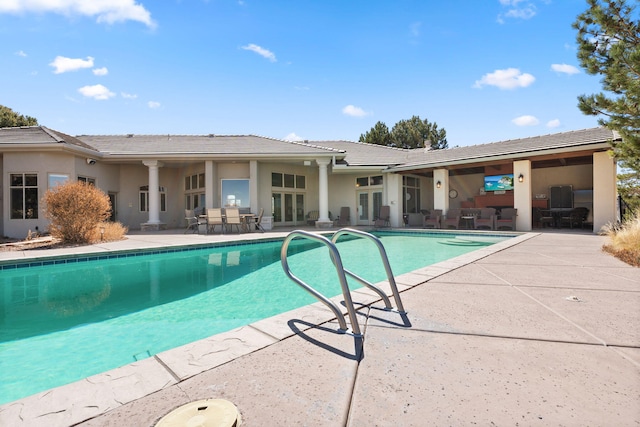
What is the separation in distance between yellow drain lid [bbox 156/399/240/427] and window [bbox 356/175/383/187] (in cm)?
1610

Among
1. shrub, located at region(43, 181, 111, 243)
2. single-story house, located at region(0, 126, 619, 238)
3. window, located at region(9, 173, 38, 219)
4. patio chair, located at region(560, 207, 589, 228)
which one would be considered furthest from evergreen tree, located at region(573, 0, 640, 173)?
window, located at region(9, 173, 38, 219)

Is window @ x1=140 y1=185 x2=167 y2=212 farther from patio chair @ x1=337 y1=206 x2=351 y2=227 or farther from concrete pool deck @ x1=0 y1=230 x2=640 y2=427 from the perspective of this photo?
concrete pool deck @ x1=0 y1=230 x2=640 y2=427

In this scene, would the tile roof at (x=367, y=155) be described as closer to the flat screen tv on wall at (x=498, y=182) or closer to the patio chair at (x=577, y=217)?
the flat screen tv on wall at (x=498, y=182)

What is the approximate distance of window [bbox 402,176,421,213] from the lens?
16.7 m

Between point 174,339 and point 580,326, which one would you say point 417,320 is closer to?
point 580,326

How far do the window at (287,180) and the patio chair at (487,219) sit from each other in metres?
9.29

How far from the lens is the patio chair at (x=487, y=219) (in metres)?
13.2

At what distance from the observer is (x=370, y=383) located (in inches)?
68.6

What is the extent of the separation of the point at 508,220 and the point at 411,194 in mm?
5415

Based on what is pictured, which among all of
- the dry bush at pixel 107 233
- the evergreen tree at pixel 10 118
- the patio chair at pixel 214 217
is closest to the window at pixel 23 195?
the dry bush at pixel 107 233

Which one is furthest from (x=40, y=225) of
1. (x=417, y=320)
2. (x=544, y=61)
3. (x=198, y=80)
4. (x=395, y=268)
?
(x=544, y=61)

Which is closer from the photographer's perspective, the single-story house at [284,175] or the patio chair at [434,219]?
the single-story house at [284,175]

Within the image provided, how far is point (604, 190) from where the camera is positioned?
1078 cm

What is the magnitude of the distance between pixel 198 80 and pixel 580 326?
15534mm
